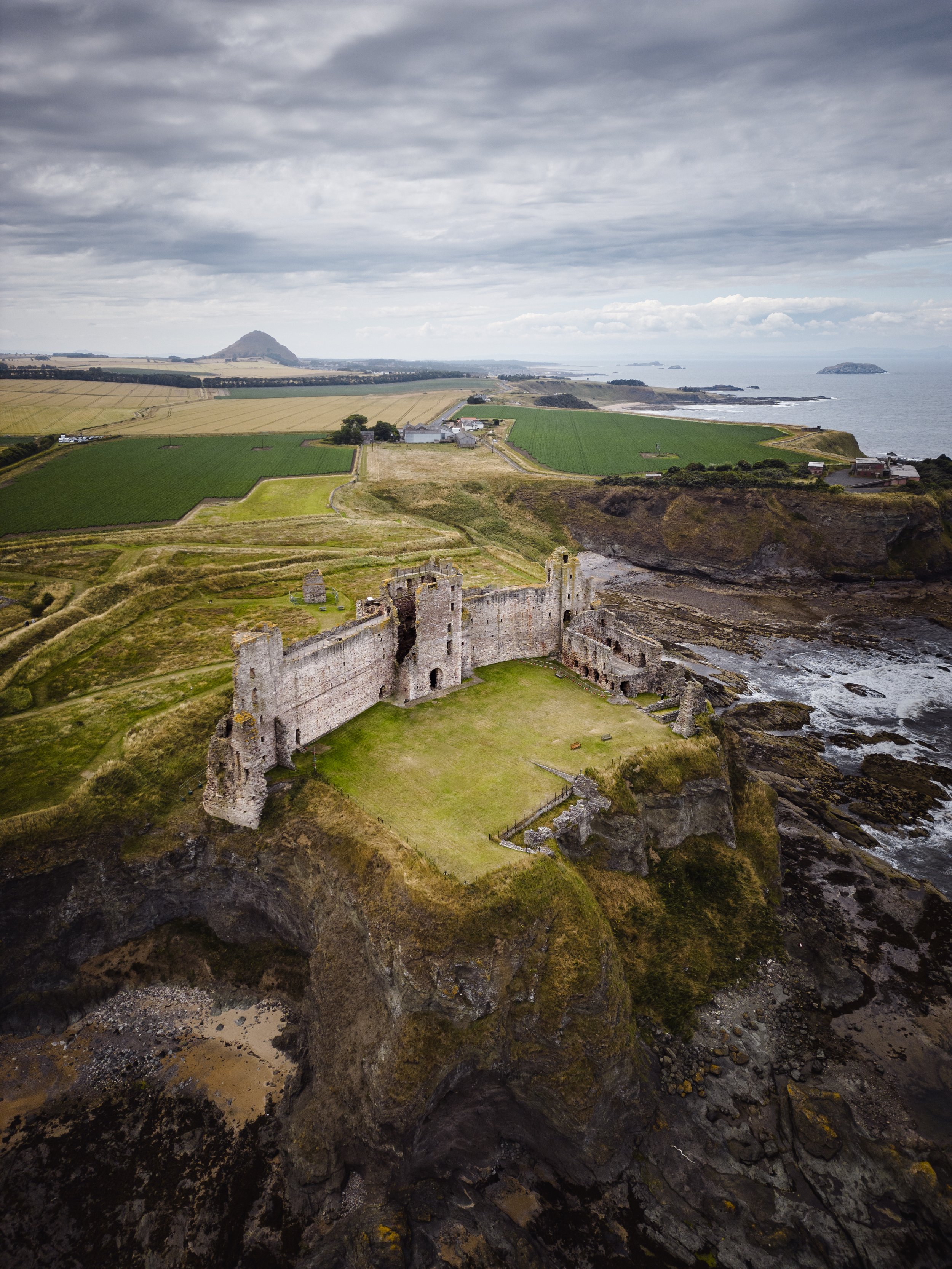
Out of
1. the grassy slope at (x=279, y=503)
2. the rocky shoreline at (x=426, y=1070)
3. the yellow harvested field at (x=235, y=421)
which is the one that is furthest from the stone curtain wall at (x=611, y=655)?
the yellow harvested field at (x=235, y=421)

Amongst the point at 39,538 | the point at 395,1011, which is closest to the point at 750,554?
the point at 395,1011

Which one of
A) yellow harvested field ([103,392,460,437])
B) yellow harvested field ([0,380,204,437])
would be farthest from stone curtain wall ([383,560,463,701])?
yellow harvested field ([103,392,460,437])

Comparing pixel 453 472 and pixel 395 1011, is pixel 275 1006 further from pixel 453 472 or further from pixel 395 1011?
pixel 453 472

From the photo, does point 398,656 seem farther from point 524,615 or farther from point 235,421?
point 235,421

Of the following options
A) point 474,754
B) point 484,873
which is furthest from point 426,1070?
point 474,754

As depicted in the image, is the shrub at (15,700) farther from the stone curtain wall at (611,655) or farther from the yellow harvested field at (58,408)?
the yellow harvested field at (58,408)

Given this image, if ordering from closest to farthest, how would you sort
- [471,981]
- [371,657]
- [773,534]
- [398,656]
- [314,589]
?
[471,981] < [371,657] < [398,656] < [314,589] < [773,534]

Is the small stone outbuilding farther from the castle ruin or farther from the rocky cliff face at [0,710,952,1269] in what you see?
the rocky cliff face at [0,710,952,1269]
